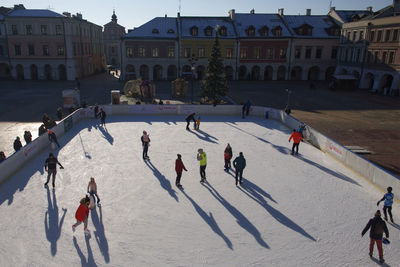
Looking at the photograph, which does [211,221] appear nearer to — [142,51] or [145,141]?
[145,141]

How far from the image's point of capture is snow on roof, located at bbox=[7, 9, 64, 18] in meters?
47.3

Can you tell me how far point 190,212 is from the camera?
1105 centimetres

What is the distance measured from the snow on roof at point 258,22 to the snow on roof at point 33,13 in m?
27.9

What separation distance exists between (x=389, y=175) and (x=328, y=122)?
13081 millimetres

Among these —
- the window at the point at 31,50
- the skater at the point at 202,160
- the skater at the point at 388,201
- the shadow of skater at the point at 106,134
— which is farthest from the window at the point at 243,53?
the skater at the point at 388,201

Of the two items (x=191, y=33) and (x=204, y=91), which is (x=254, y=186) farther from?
(x=191, y=33)

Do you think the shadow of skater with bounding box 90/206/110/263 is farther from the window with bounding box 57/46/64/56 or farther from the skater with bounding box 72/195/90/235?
the window with bounding box 57/46/64/56

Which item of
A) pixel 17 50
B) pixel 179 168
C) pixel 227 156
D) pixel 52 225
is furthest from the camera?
pixel 17 50

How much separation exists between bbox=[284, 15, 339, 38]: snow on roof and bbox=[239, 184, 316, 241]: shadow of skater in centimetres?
4416

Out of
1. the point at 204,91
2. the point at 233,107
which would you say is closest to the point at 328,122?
the point at 233,107

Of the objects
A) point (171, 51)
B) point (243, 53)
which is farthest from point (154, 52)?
point (243, 53)

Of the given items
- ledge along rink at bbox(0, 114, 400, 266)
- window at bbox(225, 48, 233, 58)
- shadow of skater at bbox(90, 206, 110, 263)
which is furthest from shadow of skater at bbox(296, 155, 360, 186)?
window at bbox(225, 48, 233, 58)

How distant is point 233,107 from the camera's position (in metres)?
26.8

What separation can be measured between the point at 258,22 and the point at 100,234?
48.8 metres
